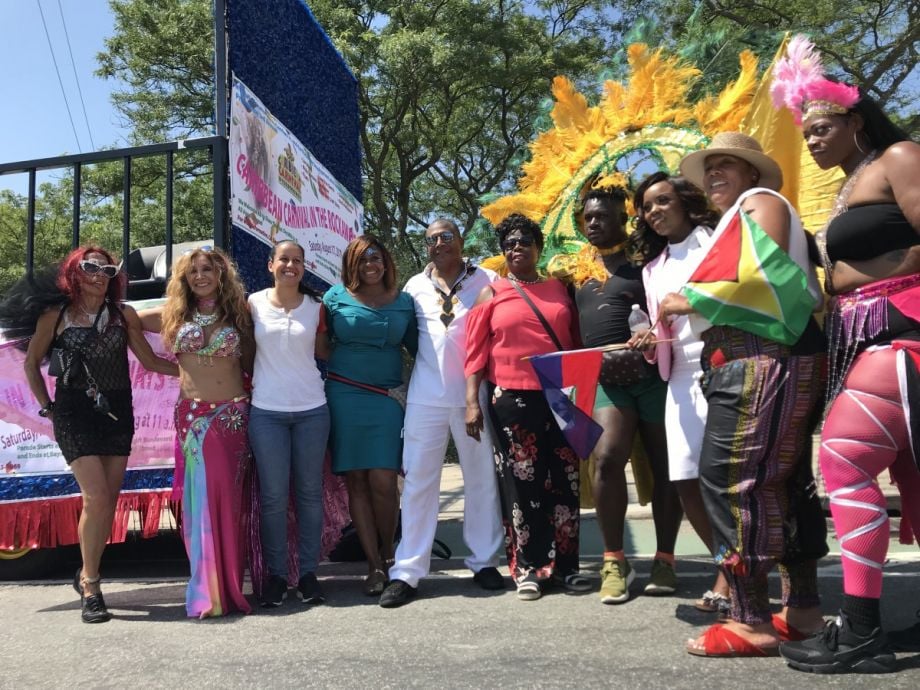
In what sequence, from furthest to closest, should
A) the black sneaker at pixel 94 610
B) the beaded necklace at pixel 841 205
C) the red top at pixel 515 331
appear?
the red top at pixel 515 331
the black sneaker at pixel 94 610
the beaded necklace at pixel 841 205

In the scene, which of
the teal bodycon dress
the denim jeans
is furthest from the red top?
the denim jeans

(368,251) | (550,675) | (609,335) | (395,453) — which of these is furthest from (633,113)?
(550,675)

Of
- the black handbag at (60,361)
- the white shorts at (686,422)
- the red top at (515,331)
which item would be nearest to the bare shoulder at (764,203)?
the white shorts at (686,422)

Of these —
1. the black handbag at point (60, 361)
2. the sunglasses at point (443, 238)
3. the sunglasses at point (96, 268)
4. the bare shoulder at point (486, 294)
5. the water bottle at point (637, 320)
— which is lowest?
the black handbag at point (60, 361)

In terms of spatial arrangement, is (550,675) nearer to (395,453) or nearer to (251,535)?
(395,453)

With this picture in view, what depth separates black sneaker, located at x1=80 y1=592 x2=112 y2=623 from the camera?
3.65 meters

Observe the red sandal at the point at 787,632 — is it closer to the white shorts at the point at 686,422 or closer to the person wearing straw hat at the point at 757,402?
the person wearing straw hat at the point at 757,402

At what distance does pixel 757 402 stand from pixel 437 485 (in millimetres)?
1889

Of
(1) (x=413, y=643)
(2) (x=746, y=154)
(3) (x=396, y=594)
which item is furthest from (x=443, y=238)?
(1) (x=413, y=643)

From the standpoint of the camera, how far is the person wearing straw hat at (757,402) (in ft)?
8.66

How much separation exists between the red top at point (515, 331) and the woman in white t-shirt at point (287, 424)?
2.73ft

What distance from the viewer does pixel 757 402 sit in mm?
2674

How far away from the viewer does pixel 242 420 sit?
3.96 metres

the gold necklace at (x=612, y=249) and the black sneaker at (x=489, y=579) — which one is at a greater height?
the gold necklace at (x=612, y=249)
